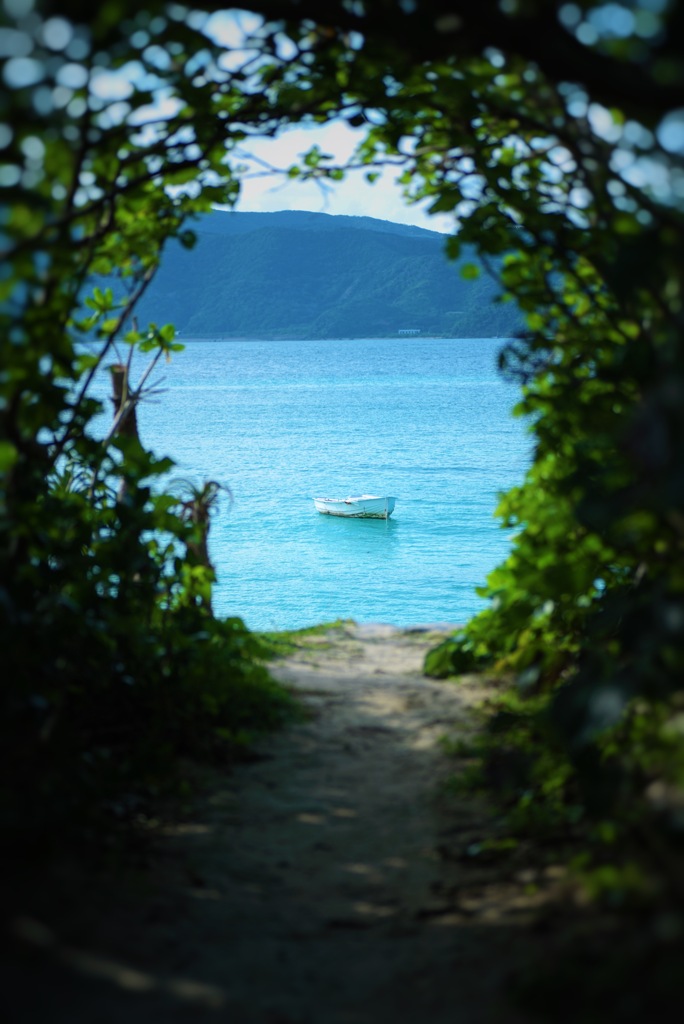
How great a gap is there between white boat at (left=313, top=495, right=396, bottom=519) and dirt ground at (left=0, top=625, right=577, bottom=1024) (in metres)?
39.2

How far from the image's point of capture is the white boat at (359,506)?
44438 millimetres

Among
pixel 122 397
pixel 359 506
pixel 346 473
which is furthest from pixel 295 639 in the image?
pixel 346 473

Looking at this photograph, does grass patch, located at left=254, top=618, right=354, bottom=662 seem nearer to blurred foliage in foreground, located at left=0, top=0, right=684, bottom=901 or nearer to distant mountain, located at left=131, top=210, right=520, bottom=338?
blurred foliage in foreground, located at left=0, top=0, right=684, bottom=901

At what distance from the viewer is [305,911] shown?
3314 mm

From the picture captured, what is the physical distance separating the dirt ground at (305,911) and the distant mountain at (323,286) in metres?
125

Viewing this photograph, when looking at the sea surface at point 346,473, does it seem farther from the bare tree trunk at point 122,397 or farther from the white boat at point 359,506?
the white boat at point 359,506

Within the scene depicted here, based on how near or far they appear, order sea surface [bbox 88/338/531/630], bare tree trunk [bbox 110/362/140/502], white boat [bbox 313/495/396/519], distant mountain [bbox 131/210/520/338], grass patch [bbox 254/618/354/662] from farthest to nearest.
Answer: distant mountain [bbox 131/210/520/338]
white boat [bbox 313/495/396/519]
sea surface [bbox 88/338/531/630]
grass patch [bbox 254/618/354/662]
bare tree trunk [bbox 110/362/140/502]

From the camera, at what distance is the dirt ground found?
2.38 metres

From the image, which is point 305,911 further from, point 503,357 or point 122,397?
point 122,397

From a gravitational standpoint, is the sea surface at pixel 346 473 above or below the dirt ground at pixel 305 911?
above

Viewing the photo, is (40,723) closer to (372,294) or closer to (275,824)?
(275,824)

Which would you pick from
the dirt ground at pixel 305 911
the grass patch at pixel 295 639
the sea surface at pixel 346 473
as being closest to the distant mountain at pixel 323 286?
the sea surface at pixel 346 473

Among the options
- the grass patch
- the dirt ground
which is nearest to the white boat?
the grass patch

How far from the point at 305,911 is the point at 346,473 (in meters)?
57.6
